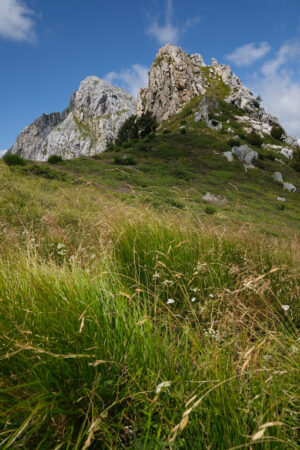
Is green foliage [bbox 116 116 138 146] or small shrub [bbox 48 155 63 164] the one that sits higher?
green foliage [bbox 116 116 138 146]

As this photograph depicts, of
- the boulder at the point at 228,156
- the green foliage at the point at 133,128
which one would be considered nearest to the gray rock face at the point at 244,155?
the boulder at the point at 228,156

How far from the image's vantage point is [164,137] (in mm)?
46531

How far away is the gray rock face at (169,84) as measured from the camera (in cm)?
7481

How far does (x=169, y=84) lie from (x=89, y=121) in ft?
405

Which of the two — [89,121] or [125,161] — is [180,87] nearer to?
[125,161]

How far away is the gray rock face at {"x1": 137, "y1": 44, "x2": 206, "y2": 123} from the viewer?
7481cm

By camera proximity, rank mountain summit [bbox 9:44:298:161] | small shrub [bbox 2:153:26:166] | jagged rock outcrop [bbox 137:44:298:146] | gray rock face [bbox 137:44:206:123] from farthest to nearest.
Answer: gray rock face [bbox 137:44:206:123] → jagged rock outcrop [bbox 137:44:298:146] → mountain summit [bbox 9:44:298:161] → small shrub [bbox 2:153:26:166]

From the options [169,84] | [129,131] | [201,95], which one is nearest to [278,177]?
[129,131]

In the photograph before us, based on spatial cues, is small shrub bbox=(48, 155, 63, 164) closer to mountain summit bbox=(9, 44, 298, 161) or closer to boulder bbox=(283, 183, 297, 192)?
boulder bbox=(283, 183, 297, 192)

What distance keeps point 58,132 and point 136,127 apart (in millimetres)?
142920

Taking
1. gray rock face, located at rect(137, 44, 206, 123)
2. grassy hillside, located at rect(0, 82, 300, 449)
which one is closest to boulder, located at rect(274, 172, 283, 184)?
grassy hillside, located at rect(0, 82, 300, 449)

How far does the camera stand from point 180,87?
7544cm

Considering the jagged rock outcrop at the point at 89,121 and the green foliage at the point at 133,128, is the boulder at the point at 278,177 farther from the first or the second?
the jagged rock outcrop at the point at 89,121

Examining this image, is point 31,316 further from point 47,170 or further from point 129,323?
point 47,170
